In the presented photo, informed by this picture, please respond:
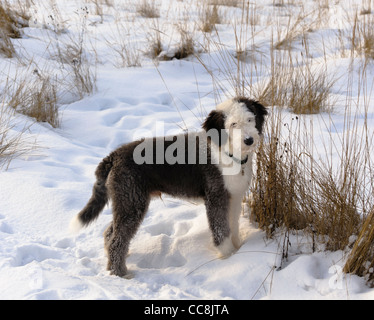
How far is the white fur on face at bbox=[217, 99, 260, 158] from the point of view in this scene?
3064 millimetres

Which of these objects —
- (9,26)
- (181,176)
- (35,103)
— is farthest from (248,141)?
(9,26)

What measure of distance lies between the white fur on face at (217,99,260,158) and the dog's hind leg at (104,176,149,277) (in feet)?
2.71

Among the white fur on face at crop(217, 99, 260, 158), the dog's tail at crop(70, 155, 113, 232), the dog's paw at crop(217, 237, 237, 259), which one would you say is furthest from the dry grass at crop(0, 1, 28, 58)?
the dog's paw at crop(217, 237, 237, 259)

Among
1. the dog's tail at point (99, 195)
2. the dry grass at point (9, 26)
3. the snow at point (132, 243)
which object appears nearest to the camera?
the snow at point (132, 243)

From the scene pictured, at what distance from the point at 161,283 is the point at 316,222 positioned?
4.24 feet

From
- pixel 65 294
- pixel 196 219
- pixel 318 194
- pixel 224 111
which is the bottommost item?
pixel 196 219

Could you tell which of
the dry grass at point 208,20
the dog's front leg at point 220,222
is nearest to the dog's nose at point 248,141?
the dog's front leg at point 220,222

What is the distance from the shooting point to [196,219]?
402 centimetres

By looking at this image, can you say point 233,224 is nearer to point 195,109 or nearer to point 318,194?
point 318,194

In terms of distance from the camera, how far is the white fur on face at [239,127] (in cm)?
306

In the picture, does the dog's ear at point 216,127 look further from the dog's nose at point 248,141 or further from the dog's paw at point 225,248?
the dog's paw at point 225,248

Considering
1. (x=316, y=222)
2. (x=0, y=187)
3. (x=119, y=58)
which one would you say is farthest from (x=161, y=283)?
(x=119, y=58)

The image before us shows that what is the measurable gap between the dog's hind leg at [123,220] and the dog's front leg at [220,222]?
1.83 ft

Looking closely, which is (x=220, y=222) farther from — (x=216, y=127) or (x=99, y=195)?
(x=99, y=195)
